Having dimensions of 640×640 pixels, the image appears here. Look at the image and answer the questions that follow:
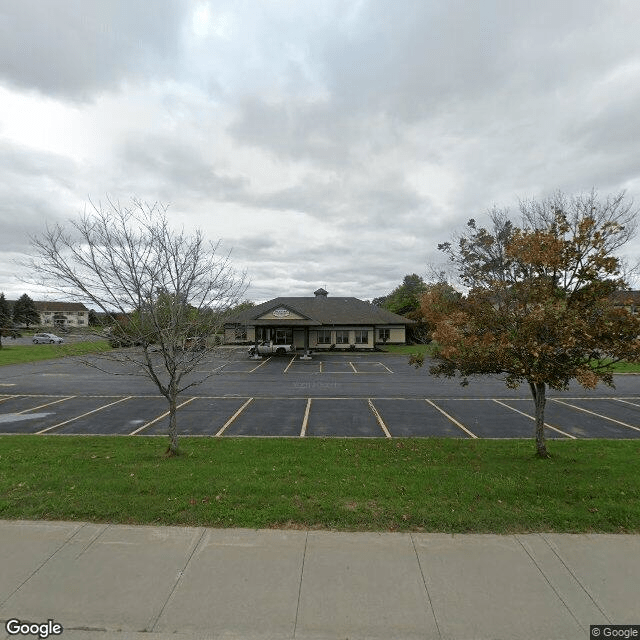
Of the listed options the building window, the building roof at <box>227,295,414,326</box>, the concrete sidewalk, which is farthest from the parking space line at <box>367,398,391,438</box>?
the building window

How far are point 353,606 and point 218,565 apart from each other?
151 cm

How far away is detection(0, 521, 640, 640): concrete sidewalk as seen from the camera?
10.7 feet

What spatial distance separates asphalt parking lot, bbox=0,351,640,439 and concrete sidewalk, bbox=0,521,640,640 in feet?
14.2

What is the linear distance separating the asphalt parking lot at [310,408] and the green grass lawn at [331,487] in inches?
93.1

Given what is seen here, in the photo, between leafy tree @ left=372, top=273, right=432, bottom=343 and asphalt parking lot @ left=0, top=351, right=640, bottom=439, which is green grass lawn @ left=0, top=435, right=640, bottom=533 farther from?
leafy tree @ left=372, top=273, right=432, bottom=343

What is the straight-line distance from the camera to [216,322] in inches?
333

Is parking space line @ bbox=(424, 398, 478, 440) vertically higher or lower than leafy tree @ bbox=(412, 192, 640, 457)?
lower

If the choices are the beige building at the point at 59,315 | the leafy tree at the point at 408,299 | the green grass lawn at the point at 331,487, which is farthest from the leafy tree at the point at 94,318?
the leafy tree at the point at 408,299

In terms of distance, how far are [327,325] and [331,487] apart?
34774 millimetres

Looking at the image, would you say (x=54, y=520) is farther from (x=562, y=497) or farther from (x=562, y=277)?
(x=562, y=277)

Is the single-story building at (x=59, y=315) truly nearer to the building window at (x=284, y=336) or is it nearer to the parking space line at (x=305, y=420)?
the parking space line at (x=305, y=420)

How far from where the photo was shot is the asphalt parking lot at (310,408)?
36.7 ft

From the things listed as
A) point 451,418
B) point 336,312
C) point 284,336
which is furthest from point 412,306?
point 451,418

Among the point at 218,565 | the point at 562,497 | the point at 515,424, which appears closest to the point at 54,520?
the point at 218,565
